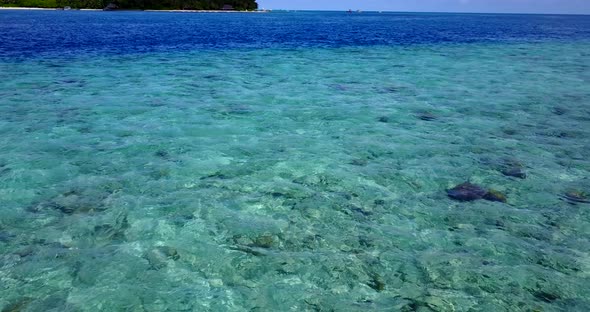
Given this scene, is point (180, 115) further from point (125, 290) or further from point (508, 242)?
point (508, 242)

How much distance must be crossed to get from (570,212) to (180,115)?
12.7 m

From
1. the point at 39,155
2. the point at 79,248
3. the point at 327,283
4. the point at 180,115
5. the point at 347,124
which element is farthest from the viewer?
the point at 180,115

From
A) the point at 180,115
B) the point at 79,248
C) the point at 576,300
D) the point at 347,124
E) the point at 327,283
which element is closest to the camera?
the point at 576,300

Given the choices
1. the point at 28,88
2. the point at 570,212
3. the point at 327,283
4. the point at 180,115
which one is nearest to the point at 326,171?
the point at 327,283

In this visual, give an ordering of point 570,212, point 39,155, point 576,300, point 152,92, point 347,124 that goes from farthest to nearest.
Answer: point 152,92 → point 347,124 → point 39,155 → point 570,212 → point 576,300

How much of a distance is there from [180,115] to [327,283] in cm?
1113

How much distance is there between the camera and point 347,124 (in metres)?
14.5

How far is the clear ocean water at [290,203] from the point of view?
19.5ft

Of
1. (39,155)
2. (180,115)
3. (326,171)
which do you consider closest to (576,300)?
(326,171)

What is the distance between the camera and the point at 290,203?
855 centimetres

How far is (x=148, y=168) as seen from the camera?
1021 cm

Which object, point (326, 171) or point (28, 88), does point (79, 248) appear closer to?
point (326, 171)

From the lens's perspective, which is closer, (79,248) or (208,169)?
(79,248)

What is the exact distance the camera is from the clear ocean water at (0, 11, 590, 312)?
594cm
